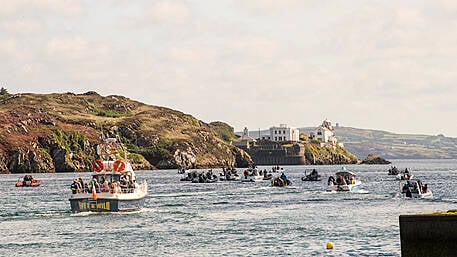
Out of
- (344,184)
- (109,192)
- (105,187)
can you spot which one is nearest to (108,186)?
(105,187)

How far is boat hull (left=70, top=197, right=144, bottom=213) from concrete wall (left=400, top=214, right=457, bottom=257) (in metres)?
46.4

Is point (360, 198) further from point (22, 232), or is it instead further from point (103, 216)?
point (22, 232)

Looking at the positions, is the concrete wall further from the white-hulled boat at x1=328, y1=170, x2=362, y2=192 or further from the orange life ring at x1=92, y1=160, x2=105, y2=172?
the white-hulled boat at x1=328, y1=170, x2=362, y2=192

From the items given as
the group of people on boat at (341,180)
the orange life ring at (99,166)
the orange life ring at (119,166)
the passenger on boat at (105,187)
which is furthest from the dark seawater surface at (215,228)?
the group of people on boat at (341,180)

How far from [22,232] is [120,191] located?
14.6 m

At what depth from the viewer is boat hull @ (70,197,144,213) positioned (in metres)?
73.3

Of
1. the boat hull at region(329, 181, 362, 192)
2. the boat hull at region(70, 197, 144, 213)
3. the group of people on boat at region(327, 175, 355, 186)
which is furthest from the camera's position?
the group of people on boat at region(327, 175, 355, 186)

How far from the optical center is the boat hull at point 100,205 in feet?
241

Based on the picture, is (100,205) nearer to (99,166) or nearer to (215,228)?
(99,166)

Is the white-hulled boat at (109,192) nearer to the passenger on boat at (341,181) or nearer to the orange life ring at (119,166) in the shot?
the orange life ring at (119,166)

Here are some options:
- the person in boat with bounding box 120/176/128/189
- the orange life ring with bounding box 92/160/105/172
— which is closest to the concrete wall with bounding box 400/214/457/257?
the person in boat with bounding box 120/176/128/189

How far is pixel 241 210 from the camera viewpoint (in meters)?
83.4

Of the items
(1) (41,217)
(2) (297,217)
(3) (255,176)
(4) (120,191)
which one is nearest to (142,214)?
(4) (120,191)

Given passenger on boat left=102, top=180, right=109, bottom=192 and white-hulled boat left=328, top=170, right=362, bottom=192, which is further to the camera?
white-hulled boat left=328, top=170, right=362, bottom=192
